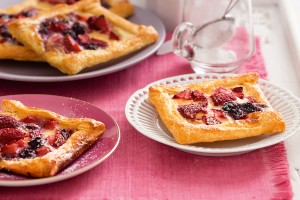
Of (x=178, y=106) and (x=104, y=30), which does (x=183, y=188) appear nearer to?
(x=178, y=106)

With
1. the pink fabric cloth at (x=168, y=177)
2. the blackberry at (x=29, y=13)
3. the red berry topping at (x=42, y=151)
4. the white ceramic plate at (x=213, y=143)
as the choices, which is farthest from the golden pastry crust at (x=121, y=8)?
the red berry topping at (x=42, y=151)

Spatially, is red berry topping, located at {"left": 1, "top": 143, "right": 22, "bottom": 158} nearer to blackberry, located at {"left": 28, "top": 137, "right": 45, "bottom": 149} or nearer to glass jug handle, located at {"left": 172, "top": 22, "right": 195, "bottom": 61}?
blackberry, located at {"left": 28, "top": 137, "right": 45, "bottom": 149}

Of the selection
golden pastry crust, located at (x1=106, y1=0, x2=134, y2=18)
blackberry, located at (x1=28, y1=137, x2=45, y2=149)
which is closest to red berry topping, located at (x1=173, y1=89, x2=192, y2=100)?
blackberry, located at (x1=28, y1=137, x2=45, y2=149)

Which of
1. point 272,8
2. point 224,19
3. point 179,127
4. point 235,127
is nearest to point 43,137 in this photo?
point 179,127

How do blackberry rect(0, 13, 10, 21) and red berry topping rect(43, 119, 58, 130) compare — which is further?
blackberry rect(0, 13, 10, 21)

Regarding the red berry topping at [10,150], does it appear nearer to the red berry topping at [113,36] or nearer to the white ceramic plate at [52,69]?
the white ceramic plate at [52,69]

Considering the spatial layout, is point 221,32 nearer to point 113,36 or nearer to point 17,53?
point 113,36

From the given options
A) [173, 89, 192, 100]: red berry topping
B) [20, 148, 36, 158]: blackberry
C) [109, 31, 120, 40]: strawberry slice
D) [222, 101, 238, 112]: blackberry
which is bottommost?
[109, 31, 120, 40]: strawberry slice
